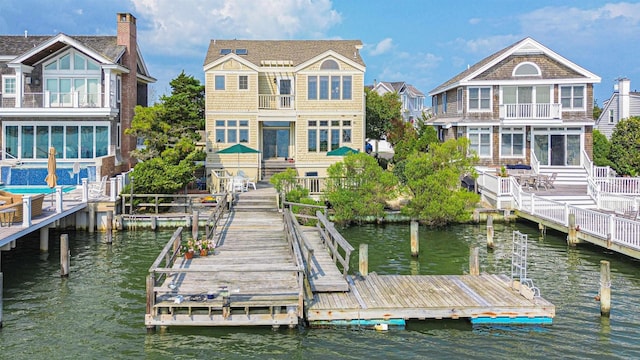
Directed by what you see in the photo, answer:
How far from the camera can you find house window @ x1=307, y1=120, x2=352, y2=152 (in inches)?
1378

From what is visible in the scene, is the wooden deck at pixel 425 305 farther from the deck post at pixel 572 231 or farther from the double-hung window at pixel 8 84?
the double-hung window at pixel 8 84

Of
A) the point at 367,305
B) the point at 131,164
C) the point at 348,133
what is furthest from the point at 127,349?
the point at 131,164

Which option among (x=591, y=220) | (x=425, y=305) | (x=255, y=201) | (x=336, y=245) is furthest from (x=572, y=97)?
(x=425, y=305)

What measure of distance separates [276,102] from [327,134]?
3.63 meters

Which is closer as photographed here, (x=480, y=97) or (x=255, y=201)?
(x=255, y=201)

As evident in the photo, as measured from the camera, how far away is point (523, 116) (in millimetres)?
35625

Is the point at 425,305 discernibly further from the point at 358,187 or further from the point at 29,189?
the point at 29,189

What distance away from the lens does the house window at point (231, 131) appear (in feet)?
114

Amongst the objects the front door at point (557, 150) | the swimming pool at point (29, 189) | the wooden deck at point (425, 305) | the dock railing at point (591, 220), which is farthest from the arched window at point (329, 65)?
the wooden deck at point (425, 305)

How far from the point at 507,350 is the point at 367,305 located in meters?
3.33

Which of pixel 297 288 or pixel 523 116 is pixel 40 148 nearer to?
pixel 297 288

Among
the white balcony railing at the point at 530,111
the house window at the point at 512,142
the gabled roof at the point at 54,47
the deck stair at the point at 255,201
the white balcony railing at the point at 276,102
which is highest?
the gabled roof at the point at 54,47

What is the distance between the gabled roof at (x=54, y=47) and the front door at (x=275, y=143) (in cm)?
1016

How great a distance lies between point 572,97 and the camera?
35.8m
